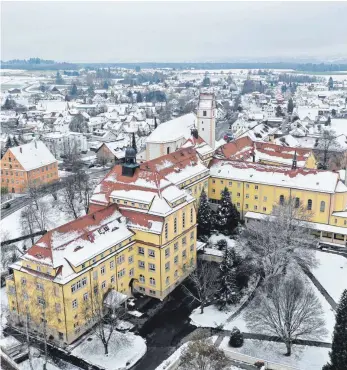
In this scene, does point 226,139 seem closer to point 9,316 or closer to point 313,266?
point 313,266

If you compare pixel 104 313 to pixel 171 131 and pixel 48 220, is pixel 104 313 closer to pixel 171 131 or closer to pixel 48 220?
pixel 48 220

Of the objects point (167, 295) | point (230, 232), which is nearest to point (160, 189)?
point (167, 295)

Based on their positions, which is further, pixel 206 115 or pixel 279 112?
pixel 279 112

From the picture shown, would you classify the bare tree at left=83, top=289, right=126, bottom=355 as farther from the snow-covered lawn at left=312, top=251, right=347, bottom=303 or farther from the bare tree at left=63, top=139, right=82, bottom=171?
the bare tree at left=63, top=139, right=82, bottom=171

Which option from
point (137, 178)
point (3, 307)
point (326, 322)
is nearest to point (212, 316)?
point (326, 322)

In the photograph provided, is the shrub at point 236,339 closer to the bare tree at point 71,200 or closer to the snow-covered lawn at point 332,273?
the snow-covered lawn at point 332,273

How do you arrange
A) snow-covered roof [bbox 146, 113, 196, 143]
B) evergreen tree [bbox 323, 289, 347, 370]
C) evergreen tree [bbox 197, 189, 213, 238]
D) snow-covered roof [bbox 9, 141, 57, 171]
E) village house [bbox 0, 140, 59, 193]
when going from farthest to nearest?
1. snow-covered roof [bbox 146, 113, 196, 143]
2. snow-covered roof [bbox 9, 141, 57, 171]
3. village house [bbox 0, 140, 59, 193]
4. evergreen tree [bbox 197, 189, 213, 238]
5. evergreen tree [bbox 323, 289, 347, 370]

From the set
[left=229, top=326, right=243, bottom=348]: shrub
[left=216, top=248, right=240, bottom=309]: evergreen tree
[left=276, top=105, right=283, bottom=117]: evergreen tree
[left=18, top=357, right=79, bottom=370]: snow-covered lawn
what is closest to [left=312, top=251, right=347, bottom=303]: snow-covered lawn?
[left=216, top=248, right=240, bottom=309]: evergreen tree
